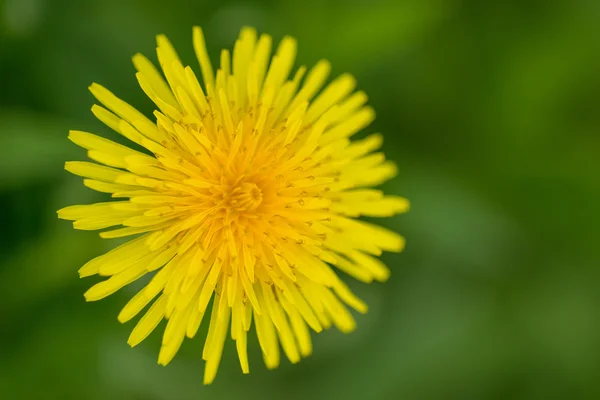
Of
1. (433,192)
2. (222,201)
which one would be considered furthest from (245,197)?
(433,192)

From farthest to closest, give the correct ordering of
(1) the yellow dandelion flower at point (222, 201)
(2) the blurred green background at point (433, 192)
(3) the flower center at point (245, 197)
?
1. (2) the blurred green background at point (433, 192)
2. (3) the flower center at point (245, 197)
3. (1) the yellow dandelion flower at point (222, 201)

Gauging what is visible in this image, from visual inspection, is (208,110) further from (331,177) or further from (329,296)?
(329,296)

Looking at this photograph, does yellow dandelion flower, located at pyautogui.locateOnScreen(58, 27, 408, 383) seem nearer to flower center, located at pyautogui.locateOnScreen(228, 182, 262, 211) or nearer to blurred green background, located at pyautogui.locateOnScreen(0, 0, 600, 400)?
flower center, located at pyautogui.locateOnScreen(228, 182, 262, 211)

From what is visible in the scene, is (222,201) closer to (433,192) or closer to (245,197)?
(245,197)

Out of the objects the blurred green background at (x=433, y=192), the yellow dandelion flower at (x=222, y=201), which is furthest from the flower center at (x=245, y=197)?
the blurred green background at (x=433, y=192)

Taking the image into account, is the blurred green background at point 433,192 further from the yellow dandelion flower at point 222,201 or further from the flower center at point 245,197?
the flower center at point 245,197

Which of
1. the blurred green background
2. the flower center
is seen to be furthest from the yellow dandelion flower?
the blurred green background
